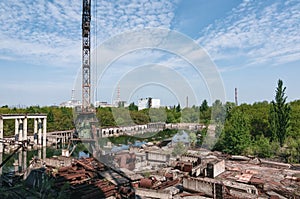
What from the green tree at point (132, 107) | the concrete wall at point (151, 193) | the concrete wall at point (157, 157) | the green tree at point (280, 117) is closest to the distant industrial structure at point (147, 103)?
the green tree at point (132, 107)

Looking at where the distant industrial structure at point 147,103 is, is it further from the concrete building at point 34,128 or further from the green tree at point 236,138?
the green tree at point 236,138

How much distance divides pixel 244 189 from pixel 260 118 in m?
17.1

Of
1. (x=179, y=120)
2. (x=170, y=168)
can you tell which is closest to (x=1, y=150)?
(x=170, y=168)

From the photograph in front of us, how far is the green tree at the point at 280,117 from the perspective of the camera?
19.8 m

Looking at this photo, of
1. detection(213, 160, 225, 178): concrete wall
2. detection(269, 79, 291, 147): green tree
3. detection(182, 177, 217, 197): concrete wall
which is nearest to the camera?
detection(182, 177, 217, 197): concrete wall

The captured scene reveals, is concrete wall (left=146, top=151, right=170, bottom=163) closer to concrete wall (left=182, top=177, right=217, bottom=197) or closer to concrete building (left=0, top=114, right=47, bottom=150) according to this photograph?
concrete wall (left=182, top=177, right=217, bottom=197)

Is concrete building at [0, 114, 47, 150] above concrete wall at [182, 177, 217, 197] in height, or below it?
above

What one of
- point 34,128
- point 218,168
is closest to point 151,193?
point 218,168

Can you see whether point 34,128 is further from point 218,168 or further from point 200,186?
point 200,186

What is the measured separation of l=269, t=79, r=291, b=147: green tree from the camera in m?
19.8

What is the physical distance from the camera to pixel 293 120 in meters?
22.5

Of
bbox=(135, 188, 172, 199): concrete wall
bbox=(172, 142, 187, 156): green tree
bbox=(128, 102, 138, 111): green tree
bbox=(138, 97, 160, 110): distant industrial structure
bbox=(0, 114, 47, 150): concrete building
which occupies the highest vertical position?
bbox=(138, 97, 160, 110): distant industrial structure

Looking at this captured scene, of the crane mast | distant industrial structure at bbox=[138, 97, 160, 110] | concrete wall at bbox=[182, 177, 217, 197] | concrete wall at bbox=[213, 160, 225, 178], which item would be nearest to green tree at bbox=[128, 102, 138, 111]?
distant industrial structure at bbox=[138, 97, 160, 110]

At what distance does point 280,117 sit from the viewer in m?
20.2
